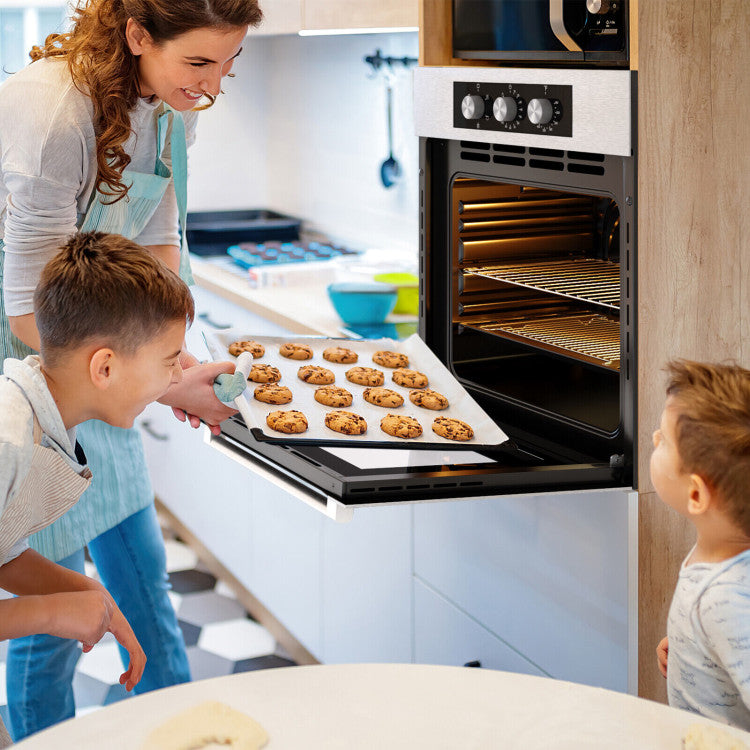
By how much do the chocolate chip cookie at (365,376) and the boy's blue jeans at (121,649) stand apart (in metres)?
0.45

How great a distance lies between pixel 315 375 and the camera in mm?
1784

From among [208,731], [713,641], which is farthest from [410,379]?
[208,731]

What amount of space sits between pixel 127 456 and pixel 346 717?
1.02m

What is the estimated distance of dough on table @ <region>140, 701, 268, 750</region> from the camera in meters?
0.96

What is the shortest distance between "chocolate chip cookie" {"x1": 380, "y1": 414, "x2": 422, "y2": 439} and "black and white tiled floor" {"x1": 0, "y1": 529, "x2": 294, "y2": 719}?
1.13 metres

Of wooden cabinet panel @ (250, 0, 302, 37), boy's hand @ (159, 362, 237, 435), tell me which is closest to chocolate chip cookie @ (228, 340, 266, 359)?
boy's hand @ (159, 362, 237, 435)

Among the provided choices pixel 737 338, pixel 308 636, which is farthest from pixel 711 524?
pixel 308 636

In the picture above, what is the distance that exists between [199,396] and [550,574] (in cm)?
60

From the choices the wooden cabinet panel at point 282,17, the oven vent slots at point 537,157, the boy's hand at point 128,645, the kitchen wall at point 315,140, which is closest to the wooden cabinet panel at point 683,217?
the oven vent slots at point 537,157

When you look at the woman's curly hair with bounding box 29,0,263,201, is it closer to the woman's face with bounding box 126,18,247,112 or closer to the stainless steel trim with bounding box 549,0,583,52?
the woman's face with bounding box 126,18,247,112

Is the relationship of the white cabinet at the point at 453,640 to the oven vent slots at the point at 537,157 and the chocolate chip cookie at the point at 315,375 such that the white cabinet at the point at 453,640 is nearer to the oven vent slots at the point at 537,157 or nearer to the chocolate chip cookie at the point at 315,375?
the chocolate chip cookie at the point at 315,375

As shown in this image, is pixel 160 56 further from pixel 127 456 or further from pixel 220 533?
pixel 220 533

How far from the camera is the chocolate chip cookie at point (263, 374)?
175cm

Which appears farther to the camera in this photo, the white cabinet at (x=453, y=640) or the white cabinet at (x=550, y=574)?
the white cabinet at (x=453, y=640)
